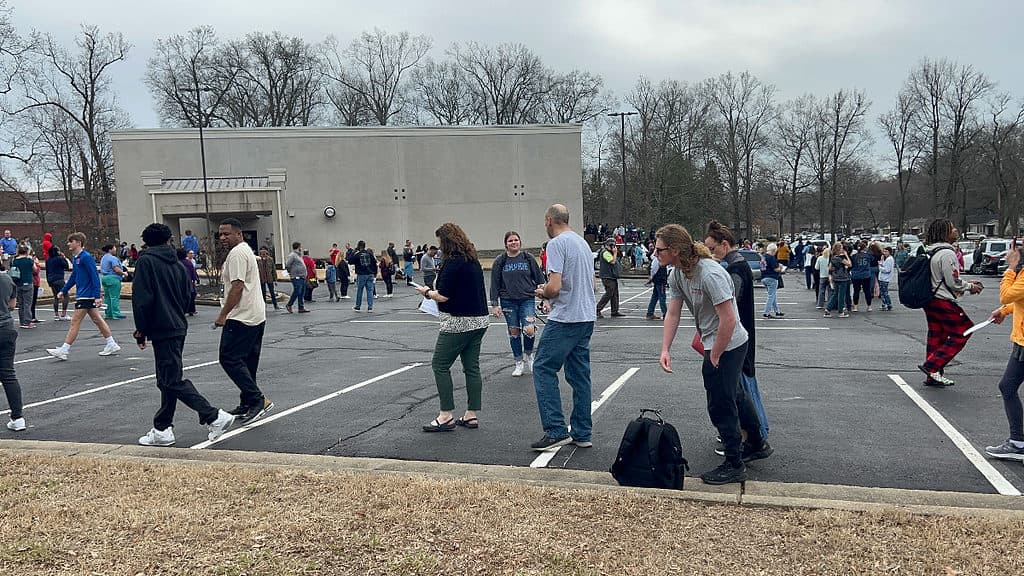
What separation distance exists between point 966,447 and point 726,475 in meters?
2.25

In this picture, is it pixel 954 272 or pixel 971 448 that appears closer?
pixel 971 448

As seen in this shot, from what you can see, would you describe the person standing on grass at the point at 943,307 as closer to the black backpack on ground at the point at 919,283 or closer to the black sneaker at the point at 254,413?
the black backpack on ground at the point at 919,283

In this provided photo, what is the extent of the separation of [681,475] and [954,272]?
4.85 meters

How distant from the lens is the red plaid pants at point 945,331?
305 inches

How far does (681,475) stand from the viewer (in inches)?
183

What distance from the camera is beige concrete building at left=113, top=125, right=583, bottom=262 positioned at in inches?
1453

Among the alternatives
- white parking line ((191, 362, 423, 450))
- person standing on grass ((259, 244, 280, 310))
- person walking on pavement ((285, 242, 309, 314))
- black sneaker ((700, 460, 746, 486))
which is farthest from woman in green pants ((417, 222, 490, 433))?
person walking on pavement ((285, 242, 309, 314))

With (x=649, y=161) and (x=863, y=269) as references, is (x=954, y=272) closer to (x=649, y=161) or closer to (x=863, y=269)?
(x=863, y=269)

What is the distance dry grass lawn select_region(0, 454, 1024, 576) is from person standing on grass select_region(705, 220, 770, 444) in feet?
4.28

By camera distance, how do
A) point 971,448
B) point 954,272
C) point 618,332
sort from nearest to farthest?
point 971,448 < point 954,272 < point 618,332

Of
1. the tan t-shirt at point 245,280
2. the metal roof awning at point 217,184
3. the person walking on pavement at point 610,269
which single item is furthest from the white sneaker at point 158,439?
the metal roof awning at point 217,184

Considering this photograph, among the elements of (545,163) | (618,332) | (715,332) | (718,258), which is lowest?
(618,332)

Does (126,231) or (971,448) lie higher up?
(126,231)

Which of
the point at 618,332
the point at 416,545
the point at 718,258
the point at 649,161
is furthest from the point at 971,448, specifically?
the point at 649,161
